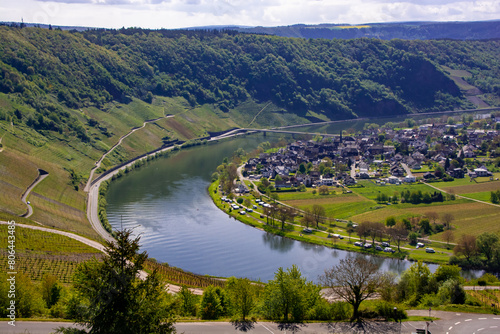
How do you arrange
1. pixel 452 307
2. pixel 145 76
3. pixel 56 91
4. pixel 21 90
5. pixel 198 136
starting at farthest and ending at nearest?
1. pixel 145 76
2. pixel 198 136
3. pixel 56 91
4. pixel 21 90
5. pixel 452 307

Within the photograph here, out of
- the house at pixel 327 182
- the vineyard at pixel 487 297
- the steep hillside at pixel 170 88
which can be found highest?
the steep hillside at pixel 170 88

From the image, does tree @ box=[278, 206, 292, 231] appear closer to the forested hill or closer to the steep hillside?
the steep hillside

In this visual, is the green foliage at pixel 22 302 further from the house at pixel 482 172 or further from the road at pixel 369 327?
the house at pixel 482 172

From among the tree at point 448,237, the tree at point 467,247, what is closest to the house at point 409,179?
the tree at point 448,237

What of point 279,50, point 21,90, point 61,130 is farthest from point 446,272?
point 279,50

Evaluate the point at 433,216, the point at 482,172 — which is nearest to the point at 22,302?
the point at 433,216

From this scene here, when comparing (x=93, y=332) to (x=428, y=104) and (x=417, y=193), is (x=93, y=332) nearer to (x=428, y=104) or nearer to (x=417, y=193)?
(x=417, y=193)

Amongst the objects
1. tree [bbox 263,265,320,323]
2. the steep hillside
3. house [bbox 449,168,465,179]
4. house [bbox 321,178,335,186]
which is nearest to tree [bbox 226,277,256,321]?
tree [bbox 263,265,320,323]
